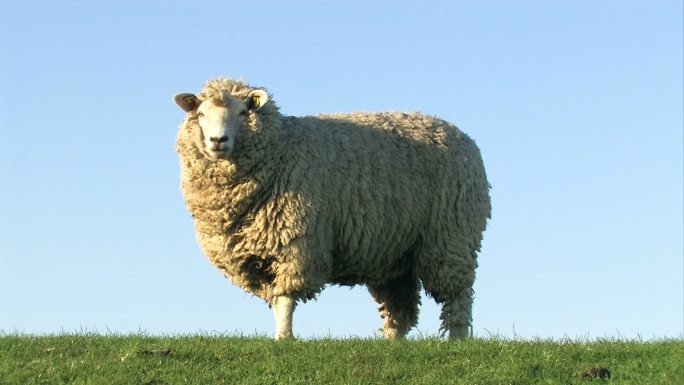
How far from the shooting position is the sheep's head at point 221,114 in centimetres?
1587

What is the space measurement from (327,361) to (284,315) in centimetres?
244

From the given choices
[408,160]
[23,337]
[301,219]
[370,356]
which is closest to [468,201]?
[408,160]

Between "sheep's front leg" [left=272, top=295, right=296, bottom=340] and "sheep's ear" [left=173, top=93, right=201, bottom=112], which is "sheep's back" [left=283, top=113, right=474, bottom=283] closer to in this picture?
"sheep's front leg" [left=272, top=295, right=296, bottom=340]

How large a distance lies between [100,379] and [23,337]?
240 centimetres

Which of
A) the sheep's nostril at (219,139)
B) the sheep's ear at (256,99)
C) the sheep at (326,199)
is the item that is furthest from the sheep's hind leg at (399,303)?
the sheep's nostril at (219,139)

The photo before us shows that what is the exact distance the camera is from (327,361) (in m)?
13.7

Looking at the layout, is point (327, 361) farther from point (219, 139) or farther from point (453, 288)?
point (453, 288)

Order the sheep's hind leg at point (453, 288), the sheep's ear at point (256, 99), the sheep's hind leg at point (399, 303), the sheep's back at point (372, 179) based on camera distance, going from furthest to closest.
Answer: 1. the sheep's hind leg at point (399, 303)
2. the sheep's hind leg at point (453, 288)
3. the sheep's back at point (372, 179)
4. the sheep's ear at point (256, 99)

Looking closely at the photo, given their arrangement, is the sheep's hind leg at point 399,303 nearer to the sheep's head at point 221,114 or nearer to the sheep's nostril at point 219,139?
the sheep's head at point 221,114

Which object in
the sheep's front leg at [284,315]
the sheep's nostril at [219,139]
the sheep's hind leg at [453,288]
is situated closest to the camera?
the sheep's nostril at [219,139]

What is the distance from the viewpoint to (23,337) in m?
15.0

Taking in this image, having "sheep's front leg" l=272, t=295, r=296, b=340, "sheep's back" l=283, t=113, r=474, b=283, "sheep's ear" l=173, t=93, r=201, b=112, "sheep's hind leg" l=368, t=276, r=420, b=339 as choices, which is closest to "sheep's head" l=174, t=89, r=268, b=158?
"sheep's ear" l=173, t=93, r=201, b=112

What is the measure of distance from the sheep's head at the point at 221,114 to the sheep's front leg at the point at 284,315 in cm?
→ 218

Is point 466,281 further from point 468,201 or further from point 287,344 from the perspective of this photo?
point 287,344
